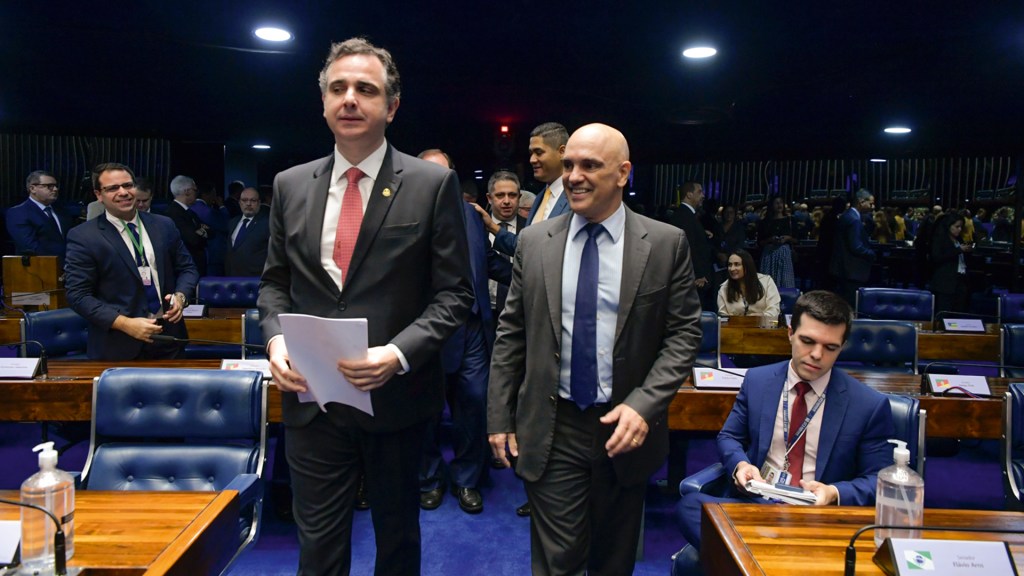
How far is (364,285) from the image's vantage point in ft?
5.49

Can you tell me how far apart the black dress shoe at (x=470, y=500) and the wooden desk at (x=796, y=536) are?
1843 millimetres

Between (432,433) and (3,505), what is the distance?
2.05 metres

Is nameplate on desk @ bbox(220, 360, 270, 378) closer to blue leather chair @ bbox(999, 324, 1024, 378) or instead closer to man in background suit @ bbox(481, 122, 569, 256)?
man in background suit @ bbox(481, 122, 569, 256)

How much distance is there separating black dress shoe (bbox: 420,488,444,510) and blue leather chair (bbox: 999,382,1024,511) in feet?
7.39

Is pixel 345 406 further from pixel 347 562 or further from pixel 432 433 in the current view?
pixel 432 433

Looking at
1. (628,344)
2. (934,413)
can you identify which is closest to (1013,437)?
(934,413)

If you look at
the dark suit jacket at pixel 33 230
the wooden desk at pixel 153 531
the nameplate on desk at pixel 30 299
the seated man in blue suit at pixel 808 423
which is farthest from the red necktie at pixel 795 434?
the dark suit jacket at pixel 33 230

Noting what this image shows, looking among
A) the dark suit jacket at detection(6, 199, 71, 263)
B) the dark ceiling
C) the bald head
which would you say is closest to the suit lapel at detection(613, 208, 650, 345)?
the bald head

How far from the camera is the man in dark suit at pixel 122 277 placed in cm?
315

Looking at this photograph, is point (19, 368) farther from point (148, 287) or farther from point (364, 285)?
point (364, 285)

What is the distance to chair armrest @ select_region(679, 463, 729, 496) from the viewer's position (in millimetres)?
2018

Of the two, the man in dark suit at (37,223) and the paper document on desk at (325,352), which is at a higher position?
the man in dark suit at (37,223)

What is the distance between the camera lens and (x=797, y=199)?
16766 mm

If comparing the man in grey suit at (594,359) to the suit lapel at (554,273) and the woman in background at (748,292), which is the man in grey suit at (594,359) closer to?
the suit lapel at (554,273)
